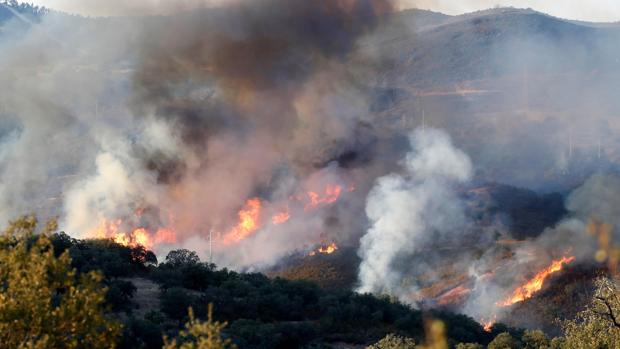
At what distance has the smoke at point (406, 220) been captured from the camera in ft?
368

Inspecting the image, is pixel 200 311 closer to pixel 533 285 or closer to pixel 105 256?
pixel 105 256

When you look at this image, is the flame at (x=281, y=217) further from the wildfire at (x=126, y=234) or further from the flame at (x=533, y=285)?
the flame at (x=533, y=285)

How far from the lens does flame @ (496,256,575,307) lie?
99.7 m

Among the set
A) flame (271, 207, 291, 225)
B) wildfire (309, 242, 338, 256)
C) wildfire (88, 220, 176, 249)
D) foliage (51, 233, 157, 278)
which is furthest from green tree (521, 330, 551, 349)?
flame (271, 207, 291, 225)

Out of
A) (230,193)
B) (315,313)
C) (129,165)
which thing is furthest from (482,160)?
(315,313)

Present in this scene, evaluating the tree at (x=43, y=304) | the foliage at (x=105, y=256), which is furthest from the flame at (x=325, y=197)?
the tree at (x=43, y=304)

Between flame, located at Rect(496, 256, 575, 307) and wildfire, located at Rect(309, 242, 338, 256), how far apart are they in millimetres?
28524

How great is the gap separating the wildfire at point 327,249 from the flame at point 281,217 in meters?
7.44

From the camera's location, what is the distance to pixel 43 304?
2206 cm

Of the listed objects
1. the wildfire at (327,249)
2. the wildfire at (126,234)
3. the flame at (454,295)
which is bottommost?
the flame at (454,295)

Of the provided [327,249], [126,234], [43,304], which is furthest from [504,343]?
[327,249]

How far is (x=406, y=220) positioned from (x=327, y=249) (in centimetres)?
1175

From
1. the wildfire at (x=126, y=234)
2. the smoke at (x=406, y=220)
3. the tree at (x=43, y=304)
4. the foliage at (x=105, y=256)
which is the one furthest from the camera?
the smoke at (x=406, y=220)

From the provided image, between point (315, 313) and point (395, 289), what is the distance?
39.3m
